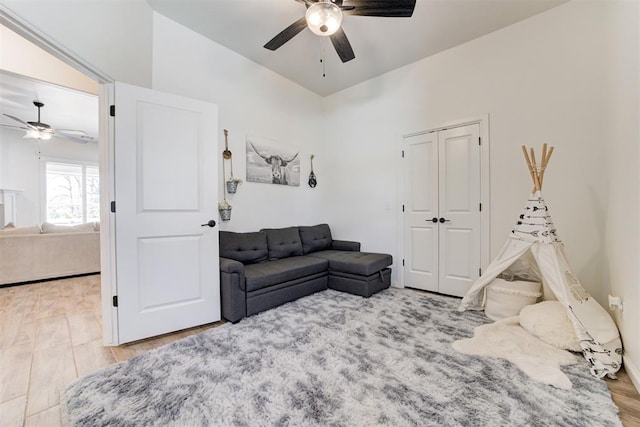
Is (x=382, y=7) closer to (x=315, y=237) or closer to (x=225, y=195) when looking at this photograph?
(x=225, y=195)

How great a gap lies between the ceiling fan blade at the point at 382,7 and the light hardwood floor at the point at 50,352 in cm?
281

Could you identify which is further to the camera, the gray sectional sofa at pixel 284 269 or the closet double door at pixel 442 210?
the closet double door at pixel 442 210

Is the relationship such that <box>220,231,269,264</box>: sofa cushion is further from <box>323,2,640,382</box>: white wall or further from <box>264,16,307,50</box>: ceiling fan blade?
<box>264,16,307,50</box>: ceiling fan blade

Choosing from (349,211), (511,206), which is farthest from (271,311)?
(511,206)

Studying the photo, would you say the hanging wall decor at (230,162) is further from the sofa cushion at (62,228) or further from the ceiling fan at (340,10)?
the sofa cushion at (62,228)

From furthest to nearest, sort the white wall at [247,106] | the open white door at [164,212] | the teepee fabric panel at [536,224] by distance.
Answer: the white wall at [247,106] < the teepee fabric panel at [536,224] < the open white door at [164,212]

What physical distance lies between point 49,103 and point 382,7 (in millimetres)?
5469

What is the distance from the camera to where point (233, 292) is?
2.46m

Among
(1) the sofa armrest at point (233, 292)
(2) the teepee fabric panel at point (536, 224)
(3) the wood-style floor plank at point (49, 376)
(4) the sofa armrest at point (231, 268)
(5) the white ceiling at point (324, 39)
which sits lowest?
(3) the wood-style floor plank at point (49, 376)

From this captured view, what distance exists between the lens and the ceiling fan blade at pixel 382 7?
192 centimetres

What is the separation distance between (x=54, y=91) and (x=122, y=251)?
358cm

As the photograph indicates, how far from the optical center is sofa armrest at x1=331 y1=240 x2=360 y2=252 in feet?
13.2

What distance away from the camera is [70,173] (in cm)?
644

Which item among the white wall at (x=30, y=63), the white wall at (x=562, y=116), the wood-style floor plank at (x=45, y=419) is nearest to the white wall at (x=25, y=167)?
the white wall at (x=30, y=63)
